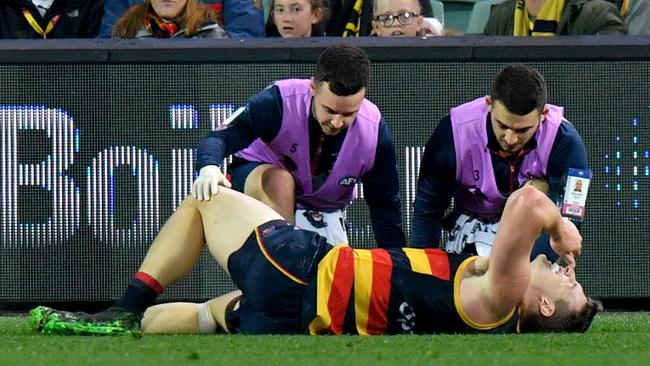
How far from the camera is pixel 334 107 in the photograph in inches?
311

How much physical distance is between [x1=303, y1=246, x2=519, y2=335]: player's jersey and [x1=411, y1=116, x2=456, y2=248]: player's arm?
4.14 ft

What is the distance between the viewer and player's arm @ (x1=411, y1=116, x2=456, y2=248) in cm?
828

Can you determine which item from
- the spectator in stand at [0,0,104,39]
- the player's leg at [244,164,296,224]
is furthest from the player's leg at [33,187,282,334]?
the spectator in stand at [0,0,104,39]

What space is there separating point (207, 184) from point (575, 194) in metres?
1.71

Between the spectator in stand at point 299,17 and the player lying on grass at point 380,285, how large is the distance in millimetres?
3060

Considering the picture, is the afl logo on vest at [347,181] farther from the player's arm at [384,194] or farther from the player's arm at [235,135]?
the player's arm at [235,135]

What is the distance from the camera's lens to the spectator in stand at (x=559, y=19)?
9695 mm

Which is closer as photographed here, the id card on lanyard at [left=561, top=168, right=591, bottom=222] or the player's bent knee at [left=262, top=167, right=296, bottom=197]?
the id card on lanyard at [left=561, top=168, right=591, bottom=222]

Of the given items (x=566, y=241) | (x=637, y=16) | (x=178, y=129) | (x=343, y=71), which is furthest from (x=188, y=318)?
(x=637, y=16)

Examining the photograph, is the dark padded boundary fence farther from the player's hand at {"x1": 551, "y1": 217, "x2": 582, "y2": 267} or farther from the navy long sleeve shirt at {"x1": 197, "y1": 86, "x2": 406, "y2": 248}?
the player's hand at {"x1": 551, "y1": 217, "x2": 582, "y2": 267}

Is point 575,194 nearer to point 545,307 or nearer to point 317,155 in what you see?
point 545,307

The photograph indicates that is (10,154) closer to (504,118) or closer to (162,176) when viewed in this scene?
(162,176)

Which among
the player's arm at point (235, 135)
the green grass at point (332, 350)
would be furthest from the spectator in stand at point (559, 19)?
the green grass at point (332, 350)

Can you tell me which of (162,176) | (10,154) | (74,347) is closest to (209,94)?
(162,176)
